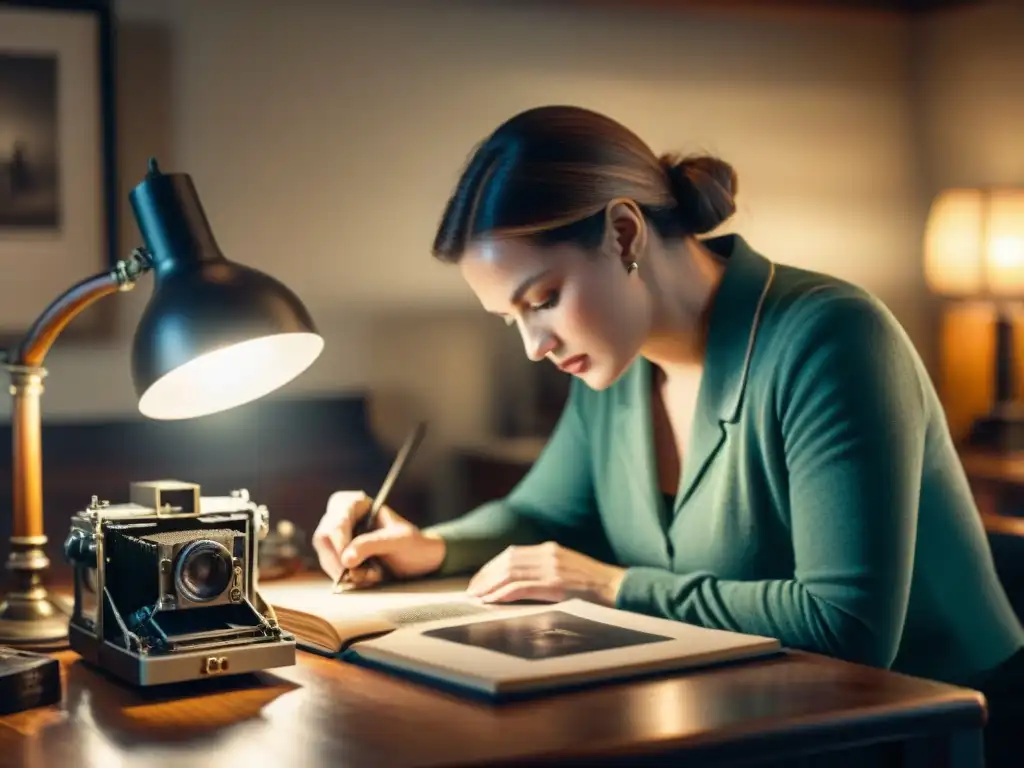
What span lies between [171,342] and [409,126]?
2876mm

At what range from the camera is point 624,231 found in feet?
6.01

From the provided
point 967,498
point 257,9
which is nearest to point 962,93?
point 257,9

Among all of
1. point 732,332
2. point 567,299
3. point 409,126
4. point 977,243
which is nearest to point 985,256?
point 977,243

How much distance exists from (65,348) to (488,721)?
2885 millimetres

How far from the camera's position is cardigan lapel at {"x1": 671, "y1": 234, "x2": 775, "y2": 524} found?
1844 millimetres

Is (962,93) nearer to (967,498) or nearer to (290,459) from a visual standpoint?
(290,459)

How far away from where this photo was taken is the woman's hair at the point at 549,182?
5.77 ft

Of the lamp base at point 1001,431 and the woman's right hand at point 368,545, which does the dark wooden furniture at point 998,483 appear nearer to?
the lamp base at point 1001,431

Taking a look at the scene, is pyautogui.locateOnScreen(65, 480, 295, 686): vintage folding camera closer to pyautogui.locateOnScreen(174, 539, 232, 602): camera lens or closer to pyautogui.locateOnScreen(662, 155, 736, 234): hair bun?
pyautogui.locateOnScreen(174, 539, 232, 602): camera lens

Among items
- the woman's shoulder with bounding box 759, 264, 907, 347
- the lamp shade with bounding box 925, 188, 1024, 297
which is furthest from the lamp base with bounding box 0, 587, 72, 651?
the lamp shade with bounding box 925, 188, 1024, 297

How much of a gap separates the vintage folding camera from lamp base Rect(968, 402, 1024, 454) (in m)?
3.23

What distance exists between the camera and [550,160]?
176 centimetres

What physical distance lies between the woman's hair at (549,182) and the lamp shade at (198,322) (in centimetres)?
29

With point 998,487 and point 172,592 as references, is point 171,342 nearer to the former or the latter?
point 172,592
